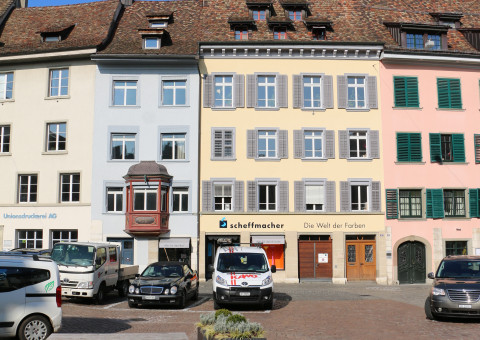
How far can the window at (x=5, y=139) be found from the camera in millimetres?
31328

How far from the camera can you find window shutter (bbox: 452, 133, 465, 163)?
31281 millimetres

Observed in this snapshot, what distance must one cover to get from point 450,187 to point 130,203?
18.0m

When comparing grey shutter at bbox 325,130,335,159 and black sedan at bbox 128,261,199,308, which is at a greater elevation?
grey shutter at bbox 325,130,335,159

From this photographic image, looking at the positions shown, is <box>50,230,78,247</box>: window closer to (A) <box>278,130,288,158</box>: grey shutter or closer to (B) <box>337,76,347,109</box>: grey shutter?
(A) <box>278,130,288,158</box>: grey shutter

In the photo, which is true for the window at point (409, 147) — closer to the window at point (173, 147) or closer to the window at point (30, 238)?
the window at point (173, 147)

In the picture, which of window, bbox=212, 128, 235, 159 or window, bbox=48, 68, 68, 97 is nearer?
window, bbox=212, 128, 235, 159

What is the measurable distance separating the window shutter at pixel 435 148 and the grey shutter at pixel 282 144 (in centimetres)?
836

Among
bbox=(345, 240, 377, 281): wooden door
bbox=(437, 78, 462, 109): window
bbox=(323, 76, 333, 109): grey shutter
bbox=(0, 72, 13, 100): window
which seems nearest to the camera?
bbox=(345, 240, 377, 281): wooden door

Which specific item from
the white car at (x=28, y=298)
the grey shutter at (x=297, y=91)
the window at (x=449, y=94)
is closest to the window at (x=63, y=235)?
the grey shutter at (x=297, y=91)

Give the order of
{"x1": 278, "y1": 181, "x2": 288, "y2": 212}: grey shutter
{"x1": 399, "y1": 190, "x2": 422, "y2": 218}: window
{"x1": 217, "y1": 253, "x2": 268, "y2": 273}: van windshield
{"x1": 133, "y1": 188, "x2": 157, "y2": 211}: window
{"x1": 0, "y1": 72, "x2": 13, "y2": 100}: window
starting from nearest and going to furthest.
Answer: {"x1": 217, "y1": 253, "x2": 268, "y2": 273}: van windshield < {"x1": 133, "y1": 188, "x2": 157, "y2": 211}: window < {"x1": 278, "y1": 181, "x2": 288, "y2": 212}: grey shutter < {"x1": 399, "y1": 190, "x2": 422, "y2": 218}: window < {"x1": 0, "y1": 72, "x2": 13, "y2": 100}: window

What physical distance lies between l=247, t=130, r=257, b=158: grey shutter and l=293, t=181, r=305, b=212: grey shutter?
2.86 meters

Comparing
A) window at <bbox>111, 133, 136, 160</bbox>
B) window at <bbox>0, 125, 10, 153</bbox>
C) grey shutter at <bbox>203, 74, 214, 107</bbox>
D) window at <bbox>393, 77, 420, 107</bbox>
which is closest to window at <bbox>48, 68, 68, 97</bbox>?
window at <bbox>0, 125, 10, 153</bbox>

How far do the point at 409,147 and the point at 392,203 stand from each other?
3.40 m

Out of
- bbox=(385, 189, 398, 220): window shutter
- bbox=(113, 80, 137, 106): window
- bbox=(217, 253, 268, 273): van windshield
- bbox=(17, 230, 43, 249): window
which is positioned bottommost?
bbox=(217, 253, 268, 273): van windshield
